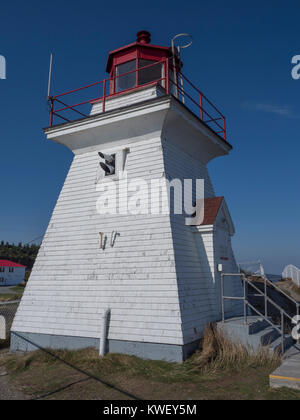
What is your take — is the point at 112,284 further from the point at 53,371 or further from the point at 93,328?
the point at 53,371

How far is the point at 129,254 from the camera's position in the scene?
27.4 ft

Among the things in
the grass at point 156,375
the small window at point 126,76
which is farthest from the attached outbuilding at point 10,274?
the small window at point 126,76

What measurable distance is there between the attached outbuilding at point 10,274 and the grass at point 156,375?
3747 cm

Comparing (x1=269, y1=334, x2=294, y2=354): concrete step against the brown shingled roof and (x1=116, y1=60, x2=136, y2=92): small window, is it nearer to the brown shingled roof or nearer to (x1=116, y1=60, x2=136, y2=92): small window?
the brown shingled roof

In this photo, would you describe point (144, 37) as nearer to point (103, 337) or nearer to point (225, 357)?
point (103, 337)

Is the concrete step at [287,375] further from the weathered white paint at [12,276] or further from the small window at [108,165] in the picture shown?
the weathered white paint at [12,276]

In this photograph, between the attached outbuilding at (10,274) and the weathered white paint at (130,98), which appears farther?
the attached outbuilding at (10,274)

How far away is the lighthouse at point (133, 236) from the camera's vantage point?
7668 millimetres

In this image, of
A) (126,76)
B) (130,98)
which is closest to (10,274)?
(126,76)

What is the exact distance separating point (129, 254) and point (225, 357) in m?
3.20

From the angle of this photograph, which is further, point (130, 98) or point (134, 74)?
point (134, 74)

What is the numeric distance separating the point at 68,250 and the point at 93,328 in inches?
91.2

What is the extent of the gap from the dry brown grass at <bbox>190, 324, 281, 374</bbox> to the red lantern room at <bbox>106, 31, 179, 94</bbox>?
734cm

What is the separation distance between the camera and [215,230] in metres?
9.06
